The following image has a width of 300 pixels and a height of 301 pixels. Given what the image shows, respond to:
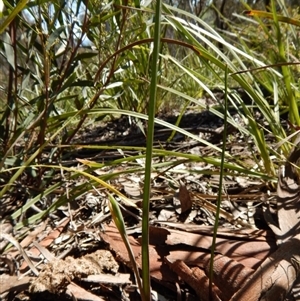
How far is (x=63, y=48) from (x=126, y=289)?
671mm

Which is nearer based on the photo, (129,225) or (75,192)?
(129,225)

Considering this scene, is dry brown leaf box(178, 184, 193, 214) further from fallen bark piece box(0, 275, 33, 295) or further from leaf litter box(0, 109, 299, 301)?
fallen bark piece box(0, 275, 33, 295)

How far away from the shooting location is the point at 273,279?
60cm

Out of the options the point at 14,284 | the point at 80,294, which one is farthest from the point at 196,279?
the point at 14,284

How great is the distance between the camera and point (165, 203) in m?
1.00

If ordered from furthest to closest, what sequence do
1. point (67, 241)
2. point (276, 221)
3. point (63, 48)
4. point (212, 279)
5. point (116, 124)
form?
1. point (116, 124)
2. point (63, 48)
3. point (67, 241)
4. point (276, 221)
5. point (212, 279)

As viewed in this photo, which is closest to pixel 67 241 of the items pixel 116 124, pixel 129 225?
pixel 129 225

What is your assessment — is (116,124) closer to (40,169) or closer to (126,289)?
(40,169)

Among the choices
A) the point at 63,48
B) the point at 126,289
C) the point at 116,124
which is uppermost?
the point at 63,48

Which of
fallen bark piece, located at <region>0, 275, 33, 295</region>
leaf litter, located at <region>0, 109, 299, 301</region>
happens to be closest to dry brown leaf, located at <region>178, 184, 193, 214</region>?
leaf litter, located at <region>0, 109, 299, 301</region>

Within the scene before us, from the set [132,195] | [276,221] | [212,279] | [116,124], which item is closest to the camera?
[212,279]

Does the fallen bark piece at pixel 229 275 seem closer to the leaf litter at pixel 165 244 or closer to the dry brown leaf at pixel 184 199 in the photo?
the leaf litter at pixel 165 244

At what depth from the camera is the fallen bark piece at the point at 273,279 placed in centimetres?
59

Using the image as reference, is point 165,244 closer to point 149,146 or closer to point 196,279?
point 196,279
